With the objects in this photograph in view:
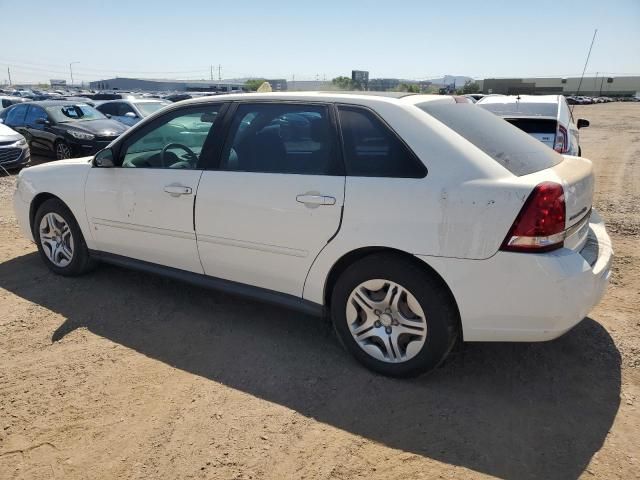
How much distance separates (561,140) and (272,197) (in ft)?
16.8

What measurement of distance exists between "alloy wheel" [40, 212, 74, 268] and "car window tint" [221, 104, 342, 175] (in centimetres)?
200

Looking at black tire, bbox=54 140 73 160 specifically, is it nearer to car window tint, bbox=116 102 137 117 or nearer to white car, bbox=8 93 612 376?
car window tint, bbox=116 102 137 117

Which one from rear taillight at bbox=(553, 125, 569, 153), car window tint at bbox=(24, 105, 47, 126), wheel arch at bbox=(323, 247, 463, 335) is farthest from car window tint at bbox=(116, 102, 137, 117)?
wheel arch at bbox=(323, 247, 463, 335)

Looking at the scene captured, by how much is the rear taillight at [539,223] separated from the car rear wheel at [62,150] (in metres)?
11.3

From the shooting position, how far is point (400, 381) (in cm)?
303

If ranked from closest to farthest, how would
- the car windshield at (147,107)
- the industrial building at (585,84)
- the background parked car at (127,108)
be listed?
the background parked car at (127,108) < the car windshield at (147,107) < the industrial building at (585,84)

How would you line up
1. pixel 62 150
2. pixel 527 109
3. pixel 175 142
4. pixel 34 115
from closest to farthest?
pixel 175 142 < pixel 527 109 < pixel 62 150 < pixel 34 115

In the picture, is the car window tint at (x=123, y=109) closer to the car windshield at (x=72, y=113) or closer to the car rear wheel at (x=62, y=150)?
the car windshield at (x=72, y=113)

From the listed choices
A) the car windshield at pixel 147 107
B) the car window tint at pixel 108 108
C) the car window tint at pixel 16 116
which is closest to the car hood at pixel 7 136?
the car window tint at pixel 16 116

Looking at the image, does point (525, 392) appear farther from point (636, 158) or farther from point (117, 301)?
point (636, 158)

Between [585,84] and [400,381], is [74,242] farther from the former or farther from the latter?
[585,84]

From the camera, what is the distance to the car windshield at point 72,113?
12.0m

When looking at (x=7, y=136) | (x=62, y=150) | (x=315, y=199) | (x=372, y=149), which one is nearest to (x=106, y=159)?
(x=315, y=199)

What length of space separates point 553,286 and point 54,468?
2.62 metres
